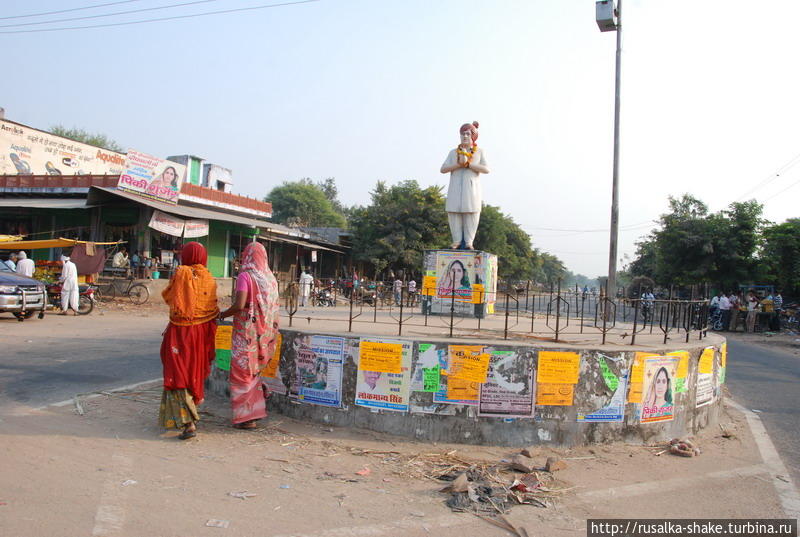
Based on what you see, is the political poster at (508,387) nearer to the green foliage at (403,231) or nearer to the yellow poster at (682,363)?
the yellow poster at (682,363)

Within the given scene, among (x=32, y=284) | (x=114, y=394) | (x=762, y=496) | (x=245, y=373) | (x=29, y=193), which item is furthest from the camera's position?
(x=29, y=193)

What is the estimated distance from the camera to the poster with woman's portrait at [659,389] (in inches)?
209

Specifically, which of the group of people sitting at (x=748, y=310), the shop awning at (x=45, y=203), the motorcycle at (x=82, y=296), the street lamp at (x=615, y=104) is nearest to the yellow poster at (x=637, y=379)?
the street lamp at (x=615, y=104)

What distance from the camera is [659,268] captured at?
27984mm

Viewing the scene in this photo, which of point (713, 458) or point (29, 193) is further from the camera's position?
point (29, 193)

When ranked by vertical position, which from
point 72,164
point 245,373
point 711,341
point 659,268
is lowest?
point 245,373

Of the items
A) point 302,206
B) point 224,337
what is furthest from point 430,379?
point 302,206

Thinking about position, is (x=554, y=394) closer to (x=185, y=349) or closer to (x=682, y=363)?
(x=682, y=363)

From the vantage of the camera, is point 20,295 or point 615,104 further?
point 615,104

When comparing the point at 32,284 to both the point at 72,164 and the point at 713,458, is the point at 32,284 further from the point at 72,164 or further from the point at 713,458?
the point at 72,164

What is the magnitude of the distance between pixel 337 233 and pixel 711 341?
95.7 feet

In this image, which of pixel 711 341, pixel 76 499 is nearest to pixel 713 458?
pixel 711 341

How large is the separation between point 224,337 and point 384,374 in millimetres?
2108

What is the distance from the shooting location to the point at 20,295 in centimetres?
1242
